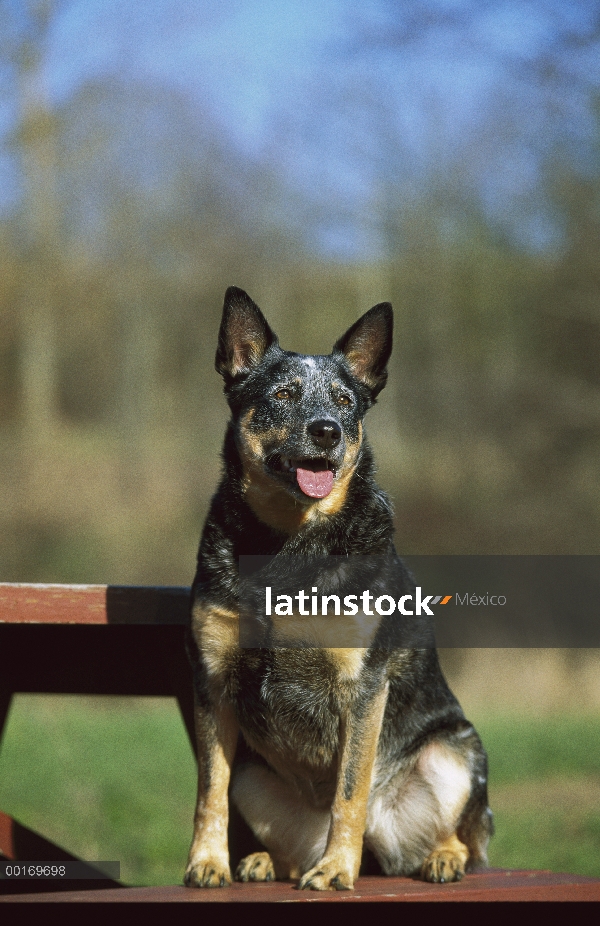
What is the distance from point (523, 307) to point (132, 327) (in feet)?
24.1

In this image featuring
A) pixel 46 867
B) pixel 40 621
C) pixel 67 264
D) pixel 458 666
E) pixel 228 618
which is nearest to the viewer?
pixel 228 618

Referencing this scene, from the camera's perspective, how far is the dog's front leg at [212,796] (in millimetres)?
2619

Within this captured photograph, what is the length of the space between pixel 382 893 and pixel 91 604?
134cm

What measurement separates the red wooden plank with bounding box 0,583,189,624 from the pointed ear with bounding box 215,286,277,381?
0.78 metres

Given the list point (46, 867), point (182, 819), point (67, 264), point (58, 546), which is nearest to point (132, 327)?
point (67, 264)

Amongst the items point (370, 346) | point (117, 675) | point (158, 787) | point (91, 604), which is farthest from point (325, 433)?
point (158, 787)

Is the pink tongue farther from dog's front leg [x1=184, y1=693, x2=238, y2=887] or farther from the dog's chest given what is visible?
dog's front leg [x1=184, y1=693, x2=238, y2=887]

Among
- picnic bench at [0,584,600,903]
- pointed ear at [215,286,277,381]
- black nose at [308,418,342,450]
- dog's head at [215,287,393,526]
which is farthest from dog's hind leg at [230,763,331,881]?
pointed ear at [215,286,277,381]

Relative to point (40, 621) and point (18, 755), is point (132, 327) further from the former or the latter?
point (40, 621)

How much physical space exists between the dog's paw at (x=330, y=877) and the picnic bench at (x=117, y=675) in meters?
0.04

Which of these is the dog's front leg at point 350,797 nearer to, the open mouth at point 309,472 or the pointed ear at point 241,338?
the open mouth at point 309,472

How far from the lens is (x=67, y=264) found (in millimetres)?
17891

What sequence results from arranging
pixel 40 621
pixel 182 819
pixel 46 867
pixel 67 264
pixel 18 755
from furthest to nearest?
1. pixel 67 264
2. pixel 18 755
3. pixel 182 819
4. pixel 46 867
5. pixel 40 621

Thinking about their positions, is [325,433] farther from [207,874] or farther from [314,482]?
[207,874]
